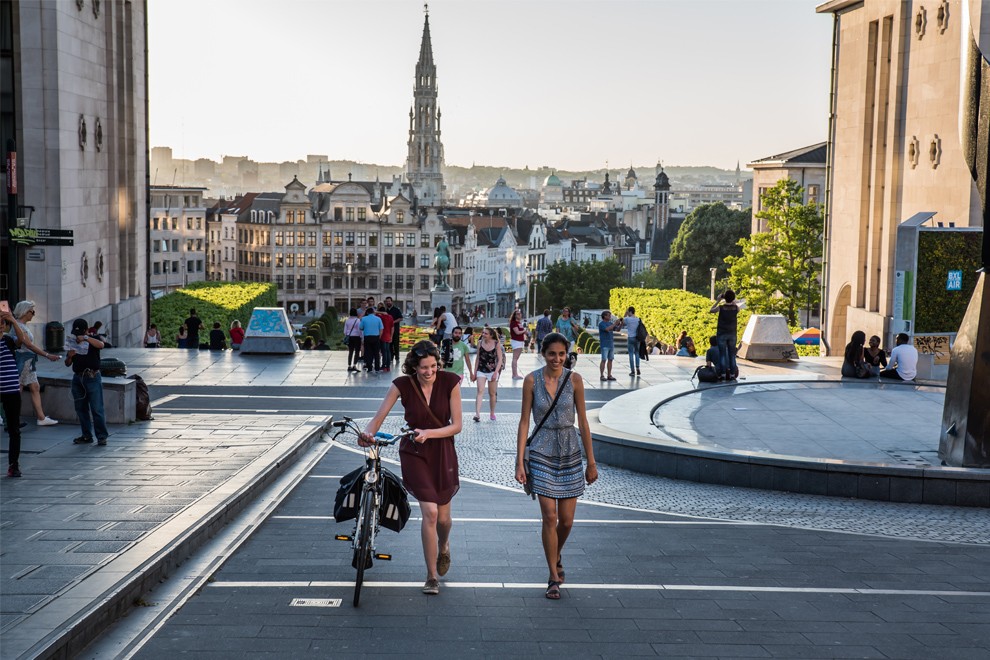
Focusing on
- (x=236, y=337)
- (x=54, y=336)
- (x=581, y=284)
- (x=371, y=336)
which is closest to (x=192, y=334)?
(x=236, y=337)

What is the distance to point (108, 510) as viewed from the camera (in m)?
10.9

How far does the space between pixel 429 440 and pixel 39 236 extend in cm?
2024

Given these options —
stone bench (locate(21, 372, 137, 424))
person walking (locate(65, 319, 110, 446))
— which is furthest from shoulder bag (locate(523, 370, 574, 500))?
stone bench (locate(21, 372, 137, 424))

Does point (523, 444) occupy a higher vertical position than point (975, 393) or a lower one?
higher

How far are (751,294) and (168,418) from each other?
4002cm

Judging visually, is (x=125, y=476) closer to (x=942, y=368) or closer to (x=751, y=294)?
(x=942, y=368)

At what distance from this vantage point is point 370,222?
462 ft

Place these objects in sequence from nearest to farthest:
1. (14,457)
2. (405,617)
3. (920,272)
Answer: (405,617) → (14,457) → (920,272)

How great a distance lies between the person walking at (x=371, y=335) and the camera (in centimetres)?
2686

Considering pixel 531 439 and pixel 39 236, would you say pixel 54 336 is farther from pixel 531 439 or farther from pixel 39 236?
pixel 531 439

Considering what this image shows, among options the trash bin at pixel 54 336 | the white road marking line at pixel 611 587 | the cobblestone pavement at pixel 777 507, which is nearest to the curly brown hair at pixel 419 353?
the white road marking line at pixel 611 587

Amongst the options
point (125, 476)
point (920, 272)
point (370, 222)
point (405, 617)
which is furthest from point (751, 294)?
point (370, 222)

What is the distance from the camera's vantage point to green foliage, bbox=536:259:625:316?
5487 inches

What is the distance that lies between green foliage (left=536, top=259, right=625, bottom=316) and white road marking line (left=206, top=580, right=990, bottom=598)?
422ft
